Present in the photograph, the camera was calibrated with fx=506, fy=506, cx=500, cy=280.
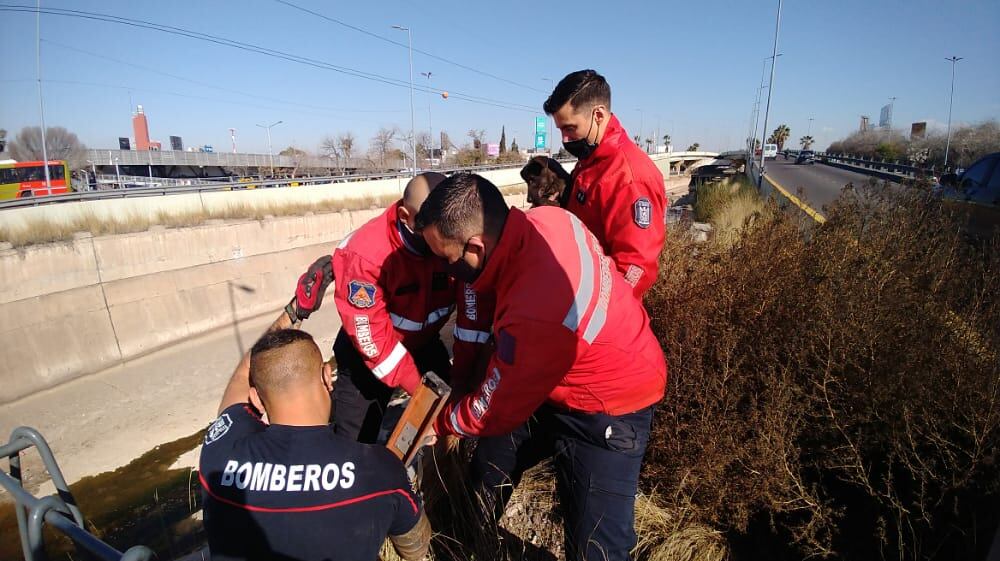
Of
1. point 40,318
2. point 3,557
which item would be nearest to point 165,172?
point 40,318

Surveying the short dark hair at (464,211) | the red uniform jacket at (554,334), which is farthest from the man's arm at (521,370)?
the short dark hair at (464,211)

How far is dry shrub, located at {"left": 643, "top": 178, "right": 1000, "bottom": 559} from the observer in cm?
219

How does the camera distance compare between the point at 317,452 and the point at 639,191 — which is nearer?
the point at 317,452

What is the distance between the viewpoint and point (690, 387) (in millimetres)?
2826

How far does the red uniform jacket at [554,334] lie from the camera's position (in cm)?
158

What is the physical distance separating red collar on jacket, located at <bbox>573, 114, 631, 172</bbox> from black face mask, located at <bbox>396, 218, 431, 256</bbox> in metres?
1.06

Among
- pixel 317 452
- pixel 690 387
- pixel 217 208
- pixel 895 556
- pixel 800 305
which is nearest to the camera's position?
pixel 317 452

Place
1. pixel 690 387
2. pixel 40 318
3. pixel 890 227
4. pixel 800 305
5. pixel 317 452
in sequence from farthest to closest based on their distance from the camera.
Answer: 1. pixel 40 318
2. pixel 890 227
3. pixel 800 305
4. pixel 690 387
5. pixel 317 452

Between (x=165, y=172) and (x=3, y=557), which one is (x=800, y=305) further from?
(x=165, y=172)

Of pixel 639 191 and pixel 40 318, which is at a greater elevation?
pixel 639 191

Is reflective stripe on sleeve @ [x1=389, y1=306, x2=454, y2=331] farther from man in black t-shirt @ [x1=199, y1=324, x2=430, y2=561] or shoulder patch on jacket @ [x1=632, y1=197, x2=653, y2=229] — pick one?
shoulder patch on jacket @ [x1=632, y1=197, x2=653, y2=229]

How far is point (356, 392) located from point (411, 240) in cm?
104

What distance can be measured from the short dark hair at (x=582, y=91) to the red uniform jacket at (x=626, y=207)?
0.19 metres

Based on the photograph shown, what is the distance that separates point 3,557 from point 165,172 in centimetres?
5298
